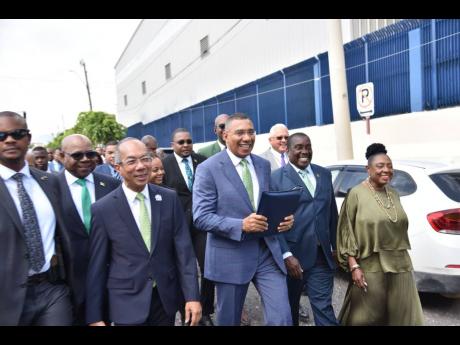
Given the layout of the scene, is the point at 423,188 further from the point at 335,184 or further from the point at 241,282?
the point at 241,282

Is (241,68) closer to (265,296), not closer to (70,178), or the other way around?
(70,178)

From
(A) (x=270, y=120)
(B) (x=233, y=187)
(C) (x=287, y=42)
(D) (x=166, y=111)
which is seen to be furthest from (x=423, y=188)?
(D) (x=166, y=111)

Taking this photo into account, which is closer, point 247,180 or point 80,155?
point 247,180

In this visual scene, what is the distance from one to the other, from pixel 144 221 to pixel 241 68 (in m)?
17.4

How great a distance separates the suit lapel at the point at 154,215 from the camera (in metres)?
2.75

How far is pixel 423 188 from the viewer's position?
4602mm

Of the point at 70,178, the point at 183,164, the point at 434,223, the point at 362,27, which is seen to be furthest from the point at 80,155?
the point at 362,27

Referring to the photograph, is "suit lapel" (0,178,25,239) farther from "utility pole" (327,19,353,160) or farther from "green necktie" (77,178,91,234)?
"utility pole" (327,19,353,160)

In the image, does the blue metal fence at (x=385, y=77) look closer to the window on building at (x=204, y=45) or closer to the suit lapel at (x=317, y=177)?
the suit lapel at (x=317, y=177)

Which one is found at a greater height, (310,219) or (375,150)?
(375,150)

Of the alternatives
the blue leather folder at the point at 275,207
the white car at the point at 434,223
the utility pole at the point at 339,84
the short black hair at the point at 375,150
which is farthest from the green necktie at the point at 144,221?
the utility pole at the point at 339,84

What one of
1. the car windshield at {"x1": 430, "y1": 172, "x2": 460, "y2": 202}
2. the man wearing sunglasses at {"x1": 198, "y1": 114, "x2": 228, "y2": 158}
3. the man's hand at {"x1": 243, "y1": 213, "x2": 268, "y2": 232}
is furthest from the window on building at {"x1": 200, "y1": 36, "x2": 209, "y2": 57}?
the man's hand at {"x1": 243, "y1": 213, "x2": 268, "y2": 232}

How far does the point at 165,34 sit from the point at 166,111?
5411 mm

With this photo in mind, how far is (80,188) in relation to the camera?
353cm
